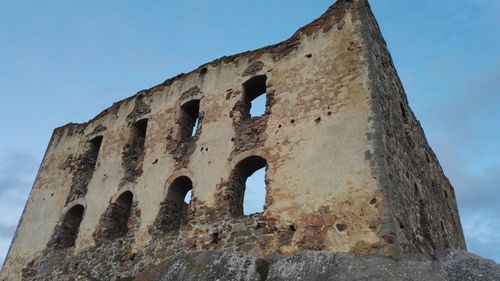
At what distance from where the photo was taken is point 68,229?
13.0m

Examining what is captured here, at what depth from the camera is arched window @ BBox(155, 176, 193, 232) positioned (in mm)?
10750

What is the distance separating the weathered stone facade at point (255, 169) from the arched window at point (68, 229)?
1.5 inches

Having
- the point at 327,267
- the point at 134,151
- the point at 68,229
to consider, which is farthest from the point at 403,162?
the point at 68,229

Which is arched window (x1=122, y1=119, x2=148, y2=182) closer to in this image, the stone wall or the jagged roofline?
the jagged roofline

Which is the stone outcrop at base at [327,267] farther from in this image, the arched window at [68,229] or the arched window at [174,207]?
the arched window at [68,229]

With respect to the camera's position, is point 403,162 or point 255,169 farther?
point 255,169

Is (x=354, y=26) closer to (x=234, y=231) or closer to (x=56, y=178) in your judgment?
(x=234, y=231)

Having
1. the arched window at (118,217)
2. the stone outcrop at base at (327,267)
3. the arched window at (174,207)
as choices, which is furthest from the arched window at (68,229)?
the stone outcrop at base at (327,267)

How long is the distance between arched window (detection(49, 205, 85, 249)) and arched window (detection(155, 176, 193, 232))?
344 centimetres

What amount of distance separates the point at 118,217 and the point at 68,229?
6.62 ft

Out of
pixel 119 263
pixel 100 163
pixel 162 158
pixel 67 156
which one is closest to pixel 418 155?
pixel 162 158

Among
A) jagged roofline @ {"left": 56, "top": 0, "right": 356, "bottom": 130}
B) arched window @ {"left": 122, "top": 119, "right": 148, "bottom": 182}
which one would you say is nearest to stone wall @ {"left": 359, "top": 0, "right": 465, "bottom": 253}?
jagged roofline @ {"left": 56, "top": 0, "right": 356, "bottom": 130}

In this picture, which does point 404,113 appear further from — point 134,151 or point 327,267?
point 134,151

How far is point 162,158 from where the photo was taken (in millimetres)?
11820
